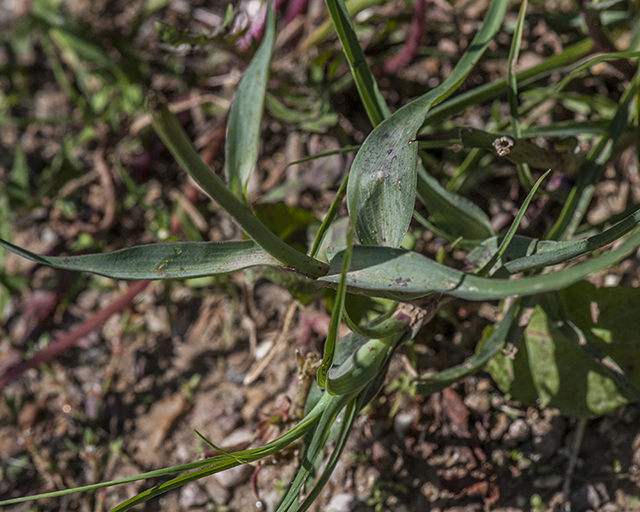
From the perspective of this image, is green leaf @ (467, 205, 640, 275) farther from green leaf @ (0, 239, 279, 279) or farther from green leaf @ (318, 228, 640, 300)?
green leaf @ (0, 239, 279, 279)

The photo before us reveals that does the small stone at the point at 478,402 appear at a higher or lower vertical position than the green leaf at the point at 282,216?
lower

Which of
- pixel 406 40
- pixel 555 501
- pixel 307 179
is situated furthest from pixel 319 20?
pixel 555 501

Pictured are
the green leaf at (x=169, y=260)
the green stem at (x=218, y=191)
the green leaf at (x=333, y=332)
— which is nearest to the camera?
the green stem at (x=218, y=191)

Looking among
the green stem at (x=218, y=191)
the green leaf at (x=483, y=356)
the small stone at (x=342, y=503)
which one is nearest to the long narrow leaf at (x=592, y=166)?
the green leaf at (x=483, y=356)

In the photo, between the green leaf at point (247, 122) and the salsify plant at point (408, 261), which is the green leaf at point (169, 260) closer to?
the salsify plant at point (408, 261)

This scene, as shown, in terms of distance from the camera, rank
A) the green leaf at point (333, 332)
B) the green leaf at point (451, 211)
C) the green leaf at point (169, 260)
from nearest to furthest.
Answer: the green leaf at point (333, 332)
the green leaf at point (169, 260)
the green leaf at point (451, 211)

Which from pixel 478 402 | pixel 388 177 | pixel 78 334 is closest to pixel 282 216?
pixel 388 177

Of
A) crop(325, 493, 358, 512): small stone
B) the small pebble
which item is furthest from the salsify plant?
the small pebble

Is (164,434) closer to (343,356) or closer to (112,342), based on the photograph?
(112,342)

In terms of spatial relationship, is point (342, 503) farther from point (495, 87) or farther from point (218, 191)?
point (495, 87)
